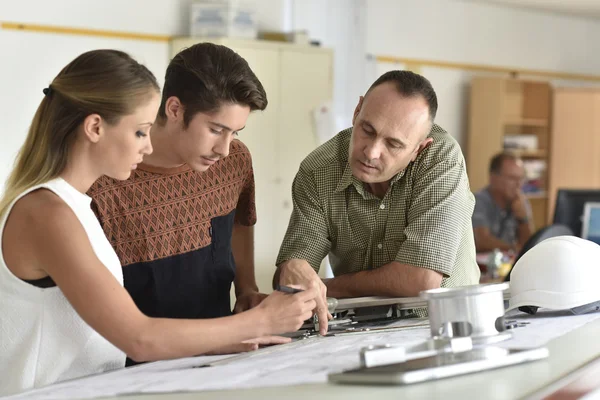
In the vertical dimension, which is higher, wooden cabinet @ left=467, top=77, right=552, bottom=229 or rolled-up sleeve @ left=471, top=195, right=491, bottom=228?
wooden cabinet @ left=467, top=77, right=552, bottom=229

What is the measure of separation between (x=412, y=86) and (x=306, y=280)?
26.2 inches

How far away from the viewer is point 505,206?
720 centimetres

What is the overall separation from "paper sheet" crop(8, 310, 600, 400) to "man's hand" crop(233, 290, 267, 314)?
42 centimetres

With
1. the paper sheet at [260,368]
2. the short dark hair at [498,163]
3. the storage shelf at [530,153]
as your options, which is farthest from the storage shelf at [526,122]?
the paper sheet at [260,368]

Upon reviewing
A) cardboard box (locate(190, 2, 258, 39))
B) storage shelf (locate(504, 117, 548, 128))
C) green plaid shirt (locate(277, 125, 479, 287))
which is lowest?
storage shelf (locate(504, 117, 548, 128))

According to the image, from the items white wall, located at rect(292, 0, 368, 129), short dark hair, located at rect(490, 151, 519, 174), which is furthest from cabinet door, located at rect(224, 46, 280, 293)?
short dark hair, located at rect(490, 151, 519, 174)

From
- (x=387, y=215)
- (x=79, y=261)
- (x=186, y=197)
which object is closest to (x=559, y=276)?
(x=387, y=215)

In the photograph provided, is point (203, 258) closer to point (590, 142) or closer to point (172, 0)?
point (172, 0)

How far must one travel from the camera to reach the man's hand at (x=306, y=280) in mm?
2199

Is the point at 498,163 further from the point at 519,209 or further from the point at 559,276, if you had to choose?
the point at 559,276

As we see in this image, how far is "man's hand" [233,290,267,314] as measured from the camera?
8.48 ft

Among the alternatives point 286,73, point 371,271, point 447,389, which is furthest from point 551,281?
point 286,73

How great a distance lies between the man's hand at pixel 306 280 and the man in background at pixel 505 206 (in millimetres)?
4444

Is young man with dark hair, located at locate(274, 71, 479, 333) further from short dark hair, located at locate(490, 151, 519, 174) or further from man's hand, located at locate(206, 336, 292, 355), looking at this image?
short dark hair, located at locate(490, 151, 519, 174)
